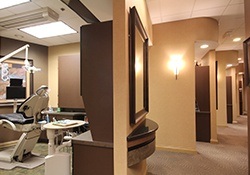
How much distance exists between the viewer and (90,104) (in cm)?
188

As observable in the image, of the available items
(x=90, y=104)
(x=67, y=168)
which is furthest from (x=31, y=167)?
(x=90, y=104)

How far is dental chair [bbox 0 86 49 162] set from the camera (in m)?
3.40

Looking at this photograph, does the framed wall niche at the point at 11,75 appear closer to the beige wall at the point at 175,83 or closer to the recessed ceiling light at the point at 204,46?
the beige wall at the point at 175,83

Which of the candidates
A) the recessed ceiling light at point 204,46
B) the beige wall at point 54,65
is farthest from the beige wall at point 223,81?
the beige wall at point 54,65

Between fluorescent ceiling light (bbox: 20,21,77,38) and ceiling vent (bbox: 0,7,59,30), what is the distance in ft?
1.28

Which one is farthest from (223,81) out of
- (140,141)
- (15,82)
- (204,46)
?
(15,82)

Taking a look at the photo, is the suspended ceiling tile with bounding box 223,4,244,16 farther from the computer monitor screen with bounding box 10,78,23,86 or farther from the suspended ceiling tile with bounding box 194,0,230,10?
the computer monitor screen with bounding box 10,78,23,86

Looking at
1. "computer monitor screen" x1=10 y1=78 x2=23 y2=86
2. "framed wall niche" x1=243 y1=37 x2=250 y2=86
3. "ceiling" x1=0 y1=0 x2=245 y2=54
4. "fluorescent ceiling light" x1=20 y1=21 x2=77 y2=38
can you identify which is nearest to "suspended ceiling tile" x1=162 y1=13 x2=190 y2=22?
"ceiling" x1=0 y1=0 x2=245 y2=54

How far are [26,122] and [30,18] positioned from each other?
7.02 feet

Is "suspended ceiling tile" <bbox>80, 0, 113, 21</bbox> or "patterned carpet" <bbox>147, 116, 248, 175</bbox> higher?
"suspended ceiling tile" <bbox>80, 0, 113, 21</bbox>

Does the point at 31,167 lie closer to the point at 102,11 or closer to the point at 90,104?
the point at 90,104

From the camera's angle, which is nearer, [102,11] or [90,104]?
[90,104]

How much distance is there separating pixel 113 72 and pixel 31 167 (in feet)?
9.29

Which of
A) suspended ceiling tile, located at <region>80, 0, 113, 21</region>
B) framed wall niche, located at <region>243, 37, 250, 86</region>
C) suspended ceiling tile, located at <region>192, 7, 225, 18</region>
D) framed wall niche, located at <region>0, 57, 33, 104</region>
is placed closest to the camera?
framed wall niche, located at <region>243, 37, 250, 86</region>
